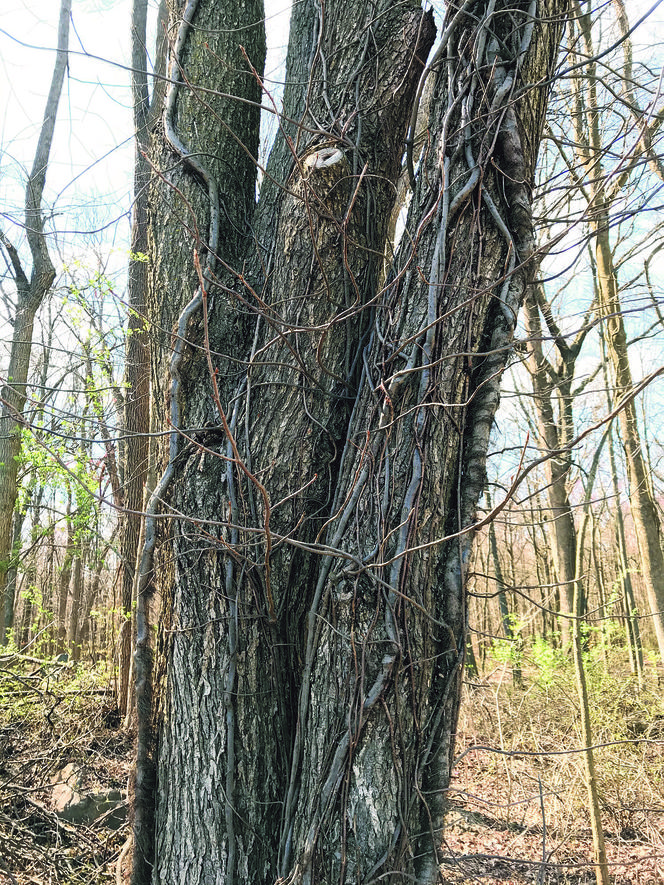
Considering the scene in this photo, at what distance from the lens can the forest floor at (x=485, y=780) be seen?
3223 millimetres

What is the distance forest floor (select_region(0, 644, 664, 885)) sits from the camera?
322 centimetres

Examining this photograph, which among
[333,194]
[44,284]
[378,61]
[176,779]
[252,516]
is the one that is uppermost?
[44,284]

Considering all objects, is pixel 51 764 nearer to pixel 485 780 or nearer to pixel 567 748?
pixel 567 748

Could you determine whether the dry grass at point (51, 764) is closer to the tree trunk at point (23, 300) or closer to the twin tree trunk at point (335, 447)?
the twin tree trunk at point (335, 447)

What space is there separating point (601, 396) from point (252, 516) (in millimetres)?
7424

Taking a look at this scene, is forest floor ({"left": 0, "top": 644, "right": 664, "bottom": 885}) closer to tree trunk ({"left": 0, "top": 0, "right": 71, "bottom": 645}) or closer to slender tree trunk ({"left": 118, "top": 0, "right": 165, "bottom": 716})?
slender tree trunk ({"left": 118, "top": 0, "right": 165, "bottom": 716})

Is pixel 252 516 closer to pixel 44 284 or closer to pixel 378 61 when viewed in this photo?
pixel 378 61

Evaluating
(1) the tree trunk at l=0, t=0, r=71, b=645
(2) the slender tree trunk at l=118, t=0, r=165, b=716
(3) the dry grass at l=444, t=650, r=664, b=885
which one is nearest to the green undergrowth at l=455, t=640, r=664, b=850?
(3) the dry grass at l=444, t=650, r=664, b=885

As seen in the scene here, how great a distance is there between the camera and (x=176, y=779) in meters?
1.82

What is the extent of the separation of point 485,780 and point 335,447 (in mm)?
5658

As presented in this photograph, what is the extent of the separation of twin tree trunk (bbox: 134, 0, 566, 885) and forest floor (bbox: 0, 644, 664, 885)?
150cm

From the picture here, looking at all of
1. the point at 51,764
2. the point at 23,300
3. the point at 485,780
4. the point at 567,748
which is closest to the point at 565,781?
the point at 567,748

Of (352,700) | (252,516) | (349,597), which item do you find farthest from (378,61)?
(352,700)

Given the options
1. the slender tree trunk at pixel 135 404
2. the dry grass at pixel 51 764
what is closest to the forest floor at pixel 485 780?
the dry grass at pixel 51 764
